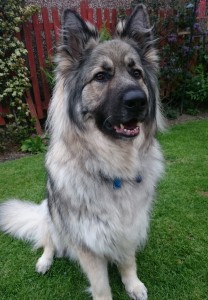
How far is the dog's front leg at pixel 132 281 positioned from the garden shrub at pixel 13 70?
11.0 feet

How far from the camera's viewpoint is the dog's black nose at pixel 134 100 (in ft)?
5.97

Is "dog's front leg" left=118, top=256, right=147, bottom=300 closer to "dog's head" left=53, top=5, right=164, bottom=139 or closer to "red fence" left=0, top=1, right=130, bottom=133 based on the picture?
"dog's head" left=53, top=5, right=164, bottom=139

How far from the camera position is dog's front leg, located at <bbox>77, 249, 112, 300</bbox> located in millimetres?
2143

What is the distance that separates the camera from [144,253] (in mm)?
2795

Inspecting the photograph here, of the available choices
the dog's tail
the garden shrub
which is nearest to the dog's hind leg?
the dog's tail

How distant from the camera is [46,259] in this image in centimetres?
270

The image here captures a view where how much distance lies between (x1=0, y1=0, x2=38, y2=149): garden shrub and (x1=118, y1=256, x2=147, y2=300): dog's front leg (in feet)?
11.0

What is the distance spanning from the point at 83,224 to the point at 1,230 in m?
1.40

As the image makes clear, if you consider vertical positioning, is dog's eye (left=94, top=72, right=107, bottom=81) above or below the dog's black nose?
above

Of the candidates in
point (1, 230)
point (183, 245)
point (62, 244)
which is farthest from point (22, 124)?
point (183, 245)

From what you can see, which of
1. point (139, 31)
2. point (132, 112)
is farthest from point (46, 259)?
point (139, 31)

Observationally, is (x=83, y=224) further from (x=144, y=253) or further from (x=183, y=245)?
(x=183, y=245)

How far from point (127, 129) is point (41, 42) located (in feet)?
13.3

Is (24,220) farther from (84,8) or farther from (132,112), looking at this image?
(84,8)
